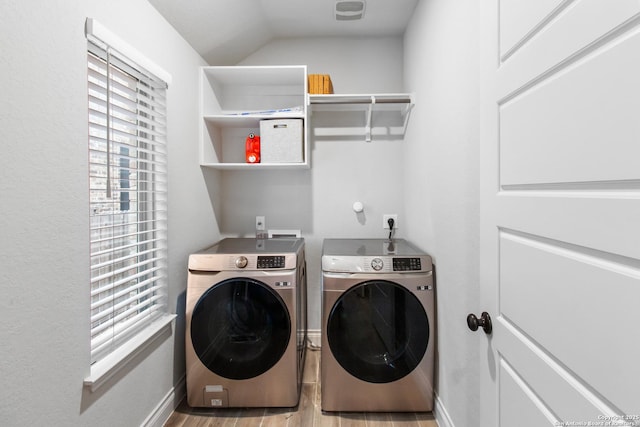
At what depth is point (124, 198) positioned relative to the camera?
150 cm

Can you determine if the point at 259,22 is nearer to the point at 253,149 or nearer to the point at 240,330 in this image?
the point at 253,149

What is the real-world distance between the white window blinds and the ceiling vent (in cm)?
130

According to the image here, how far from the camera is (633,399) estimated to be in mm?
530

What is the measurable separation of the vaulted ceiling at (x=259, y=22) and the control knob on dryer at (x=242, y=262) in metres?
1.40

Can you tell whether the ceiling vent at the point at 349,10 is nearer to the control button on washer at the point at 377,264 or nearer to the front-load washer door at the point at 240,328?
the control button on washer at the point at 377,264

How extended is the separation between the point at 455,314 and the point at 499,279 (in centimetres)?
61

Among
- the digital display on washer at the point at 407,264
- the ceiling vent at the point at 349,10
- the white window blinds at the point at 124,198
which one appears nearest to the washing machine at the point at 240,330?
the white window blinds at the point at 124,198

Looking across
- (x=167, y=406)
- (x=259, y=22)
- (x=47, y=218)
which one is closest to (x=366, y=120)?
(x=259, y=22)

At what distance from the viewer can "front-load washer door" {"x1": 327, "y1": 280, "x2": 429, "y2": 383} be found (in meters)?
1.76

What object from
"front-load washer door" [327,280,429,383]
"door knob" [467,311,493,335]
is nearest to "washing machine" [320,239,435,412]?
"front-load washer door" [327,280,429,383]

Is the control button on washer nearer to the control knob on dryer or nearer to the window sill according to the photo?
the control knob on dryer

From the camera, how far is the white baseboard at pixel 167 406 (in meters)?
1.60

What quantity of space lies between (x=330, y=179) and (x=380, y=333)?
127cm

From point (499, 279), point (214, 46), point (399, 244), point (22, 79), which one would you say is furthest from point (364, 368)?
point (214, 46)
